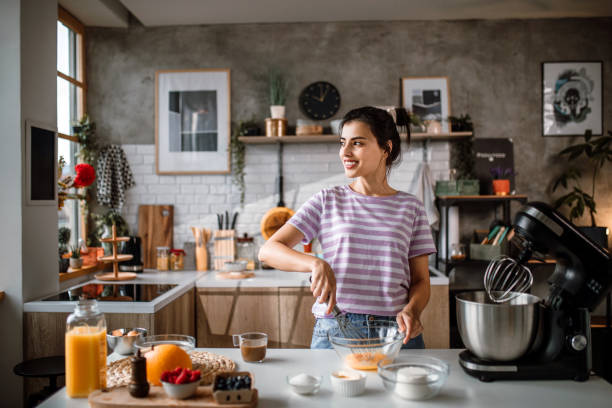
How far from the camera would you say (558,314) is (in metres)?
1.36

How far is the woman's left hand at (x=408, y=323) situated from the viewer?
59.6 inches

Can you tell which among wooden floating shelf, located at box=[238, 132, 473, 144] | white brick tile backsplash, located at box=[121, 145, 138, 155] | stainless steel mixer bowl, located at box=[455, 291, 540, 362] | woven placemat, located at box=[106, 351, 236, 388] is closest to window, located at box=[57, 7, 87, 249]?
white brick tile backsplash, located at box=[121, 145, 138, 155]

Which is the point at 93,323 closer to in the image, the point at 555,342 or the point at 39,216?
the point at 555,342

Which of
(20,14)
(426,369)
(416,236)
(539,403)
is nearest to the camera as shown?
(539,403)

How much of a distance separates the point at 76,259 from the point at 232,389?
285 centimetres

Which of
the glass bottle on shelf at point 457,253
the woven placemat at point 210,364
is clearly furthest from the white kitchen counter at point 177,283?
the woven placemat at point 210,364

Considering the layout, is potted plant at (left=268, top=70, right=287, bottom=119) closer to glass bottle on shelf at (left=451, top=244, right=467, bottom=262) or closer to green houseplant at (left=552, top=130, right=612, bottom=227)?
glass bottle on shelf at (left=451, top=244, right=467, bottom=262)

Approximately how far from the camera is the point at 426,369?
1.32 metres

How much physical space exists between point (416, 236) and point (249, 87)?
107 inches

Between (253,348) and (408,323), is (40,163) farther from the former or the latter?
(408,323)

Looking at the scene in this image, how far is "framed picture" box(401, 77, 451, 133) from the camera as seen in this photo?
4.02 meters

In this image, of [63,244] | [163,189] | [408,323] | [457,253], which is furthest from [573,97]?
[63,244]

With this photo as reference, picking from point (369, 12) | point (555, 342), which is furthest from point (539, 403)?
point (369, 12)

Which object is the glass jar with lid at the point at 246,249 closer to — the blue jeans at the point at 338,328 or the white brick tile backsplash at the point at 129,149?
the white brick tile backsplash at the point at 129,149
